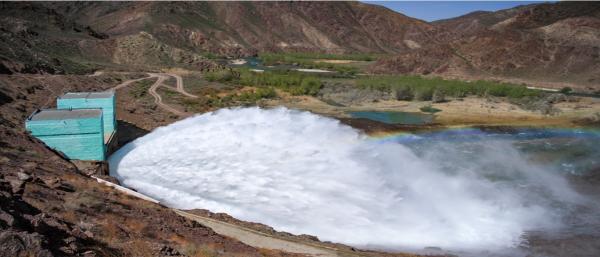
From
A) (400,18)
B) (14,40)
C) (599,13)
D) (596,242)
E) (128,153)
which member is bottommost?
(596,242)

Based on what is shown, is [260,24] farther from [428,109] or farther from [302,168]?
[302,168]

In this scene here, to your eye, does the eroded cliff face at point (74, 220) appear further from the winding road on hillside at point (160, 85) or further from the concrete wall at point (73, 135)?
the winding road on hillside at point (160, 85)

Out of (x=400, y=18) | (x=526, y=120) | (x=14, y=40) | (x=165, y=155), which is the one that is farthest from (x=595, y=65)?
(x=400, y=18)

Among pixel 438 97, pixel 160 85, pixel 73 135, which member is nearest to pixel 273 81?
pixel 160 85

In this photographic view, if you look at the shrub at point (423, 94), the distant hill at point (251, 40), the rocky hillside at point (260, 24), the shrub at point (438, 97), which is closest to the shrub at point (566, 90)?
the distant hill at point (251, 40)

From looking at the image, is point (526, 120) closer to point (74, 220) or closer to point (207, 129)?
point (207, 129)

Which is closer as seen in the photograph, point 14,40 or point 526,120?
point 526,120
